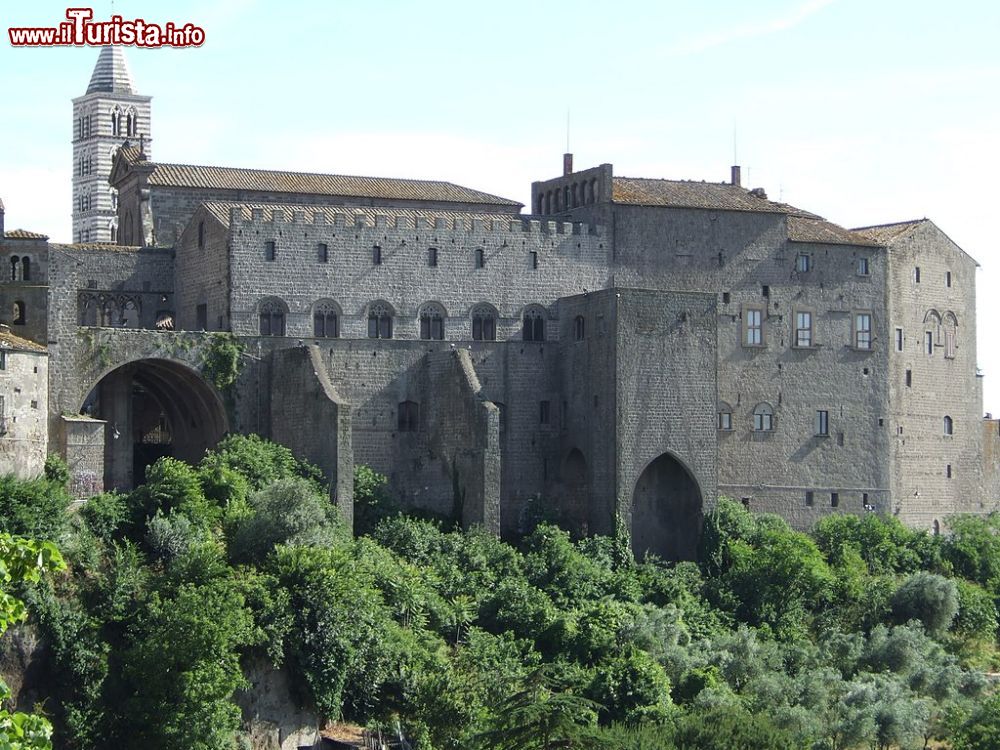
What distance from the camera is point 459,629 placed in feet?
172

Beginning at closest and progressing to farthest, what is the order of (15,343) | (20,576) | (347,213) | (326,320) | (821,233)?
(20,576)
(15,343)
(326,320)
(347,213)
(821,233)

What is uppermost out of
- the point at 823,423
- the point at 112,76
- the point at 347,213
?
the point at 112,76

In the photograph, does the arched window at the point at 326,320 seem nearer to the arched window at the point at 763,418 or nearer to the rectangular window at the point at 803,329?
the arched window at the point at 763,418

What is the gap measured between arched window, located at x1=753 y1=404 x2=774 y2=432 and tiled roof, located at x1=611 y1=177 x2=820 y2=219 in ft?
20.1

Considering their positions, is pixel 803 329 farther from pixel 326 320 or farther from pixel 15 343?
pixel 15 343

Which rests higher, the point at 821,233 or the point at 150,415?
the point at 821,233

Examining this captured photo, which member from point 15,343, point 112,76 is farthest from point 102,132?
point 15,343

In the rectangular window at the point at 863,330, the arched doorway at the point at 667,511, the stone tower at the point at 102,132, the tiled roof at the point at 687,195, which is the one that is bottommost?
the arched doorway at the point at 667,511

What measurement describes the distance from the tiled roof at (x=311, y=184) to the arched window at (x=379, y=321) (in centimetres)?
511

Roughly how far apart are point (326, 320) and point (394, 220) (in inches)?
144

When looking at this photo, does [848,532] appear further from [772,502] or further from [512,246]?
[512,246]

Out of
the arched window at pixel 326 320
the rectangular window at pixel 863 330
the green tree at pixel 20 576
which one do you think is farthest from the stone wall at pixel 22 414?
the green tree at pixel 20 576

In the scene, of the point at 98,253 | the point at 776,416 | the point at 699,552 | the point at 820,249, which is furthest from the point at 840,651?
the point at 98,253

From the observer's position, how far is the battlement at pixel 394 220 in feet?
192
